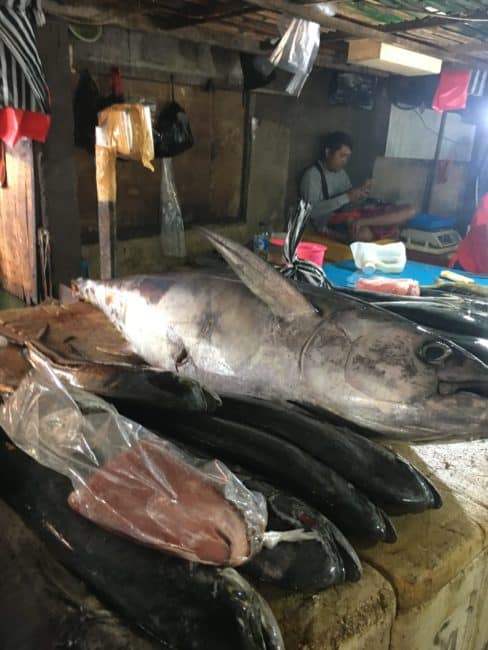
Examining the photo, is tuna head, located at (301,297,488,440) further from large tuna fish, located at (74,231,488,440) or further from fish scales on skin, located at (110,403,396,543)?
fish scales on skin, located at (110,403,396,543)

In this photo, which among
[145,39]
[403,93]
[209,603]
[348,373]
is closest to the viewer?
[209,603]

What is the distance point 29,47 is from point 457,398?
3494mm

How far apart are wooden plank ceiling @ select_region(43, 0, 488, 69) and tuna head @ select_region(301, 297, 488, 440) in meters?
3.11

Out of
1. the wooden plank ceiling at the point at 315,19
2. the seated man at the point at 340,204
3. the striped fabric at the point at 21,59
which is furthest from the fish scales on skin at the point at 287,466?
the seated man at the point at 340,204

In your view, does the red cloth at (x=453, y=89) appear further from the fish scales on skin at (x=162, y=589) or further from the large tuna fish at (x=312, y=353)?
the fish scales on skin at (x=162, y=589)

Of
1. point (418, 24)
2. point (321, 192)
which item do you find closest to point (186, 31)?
point (418, 24)

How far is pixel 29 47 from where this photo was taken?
3375 millimetres

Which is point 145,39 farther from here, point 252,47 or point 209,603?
point 209,603

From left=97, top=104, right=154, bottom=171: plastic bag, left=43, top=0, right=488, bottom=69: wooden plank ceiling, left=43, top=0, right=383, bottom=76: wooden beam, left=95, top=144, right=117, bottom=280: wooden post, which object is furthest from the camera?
left=43, top=0, right=383, bottom=76: wooden beam

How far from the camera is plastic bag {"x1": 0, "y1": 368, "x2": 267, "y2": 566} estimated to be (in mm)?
1163

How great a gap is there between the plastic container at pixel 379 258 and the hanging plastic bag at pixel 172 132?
2740 mm

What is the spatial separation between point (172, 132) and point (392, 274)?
3.41 metres

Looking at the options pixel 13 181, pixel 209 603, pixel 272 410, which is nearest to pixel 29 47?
pixel 13 181

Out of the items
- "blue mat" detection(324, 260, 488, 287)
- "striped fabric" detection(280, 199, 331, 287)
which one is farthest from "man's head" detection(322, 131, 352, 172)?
"striped fabric" detection(280, 199, 331, 287)
